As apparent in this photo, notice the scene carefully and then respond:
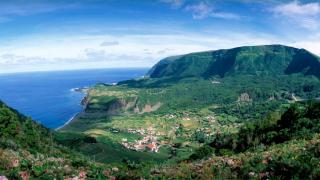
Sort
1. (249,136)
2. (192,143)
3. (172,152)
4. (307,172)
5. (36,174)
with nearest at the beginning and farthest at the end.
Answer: (307,172), (36,174), (249,136), (172,152), (192,143)

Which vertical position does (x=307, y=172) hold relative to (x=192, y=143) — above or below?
above

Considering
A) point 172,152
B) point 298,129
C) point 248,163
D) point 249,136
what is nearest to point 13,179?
point 248,163

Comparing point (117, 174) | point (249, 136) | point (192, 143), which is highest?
point (117, 174)

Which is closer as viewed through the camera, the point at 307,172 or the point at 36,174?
the point at 307,172

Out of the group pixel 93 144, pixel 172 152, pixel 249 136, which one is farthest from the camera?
pixel 172 152

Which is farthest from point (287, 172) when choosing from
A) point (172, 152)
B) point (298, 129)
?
point (172, 152)

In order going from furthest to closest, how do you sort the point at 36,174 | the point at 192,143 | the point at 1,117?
1. the point at 192,143
2. the point at 1,117
3. the point at 36,174

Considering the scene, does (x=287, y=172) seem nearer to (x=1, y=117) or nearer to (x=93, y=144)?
(x=1, y=117)

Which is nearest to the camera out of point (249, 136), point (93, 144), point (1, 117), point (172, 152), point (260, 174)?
point (260, 174)

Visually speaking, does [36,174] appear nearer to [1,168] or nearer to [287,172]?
[1,168]
